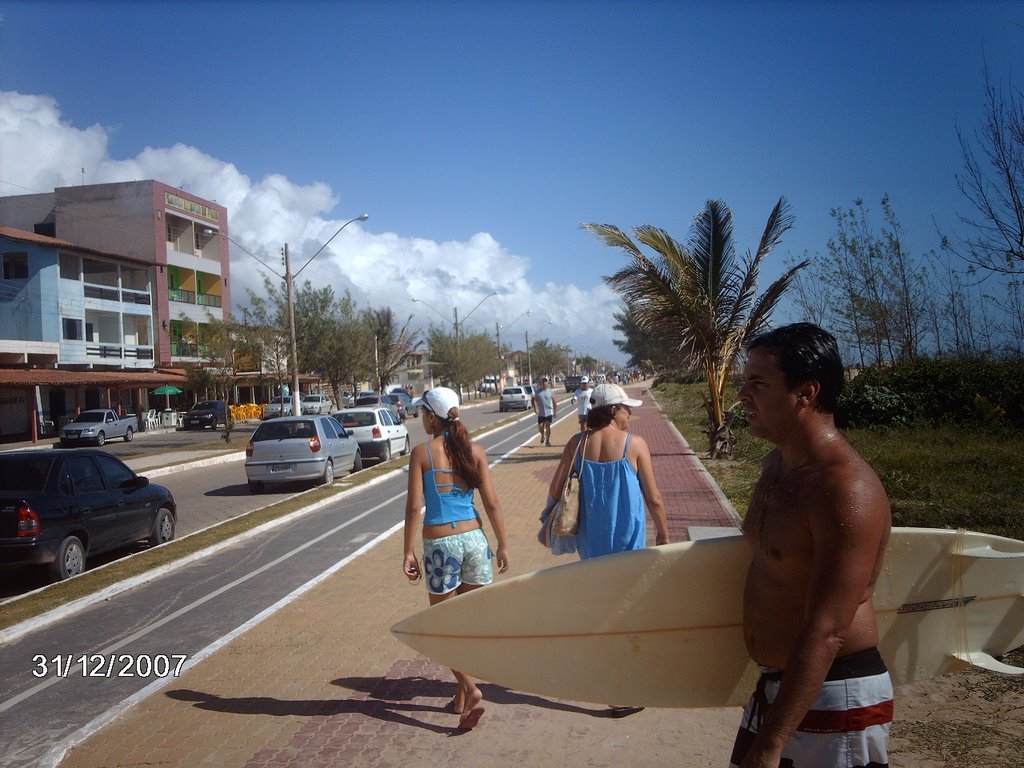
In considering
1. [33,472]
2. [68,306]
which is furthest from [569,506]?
[68,306]

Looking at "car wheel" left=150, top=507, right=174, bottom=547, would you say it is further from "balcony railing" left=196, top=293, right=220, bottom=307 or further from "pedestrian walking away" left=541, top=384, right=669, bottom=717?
"balcony railing" left=196, top=293, right=220, bottom=307

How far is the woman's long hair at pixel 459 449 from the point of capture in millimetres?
4738

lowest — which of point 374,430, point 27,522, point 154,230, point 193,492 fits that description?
point 193,492

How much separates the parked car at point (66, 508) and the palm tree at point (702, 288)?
1030cm

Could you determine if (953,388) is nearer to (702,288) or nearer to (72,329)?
(702,288)

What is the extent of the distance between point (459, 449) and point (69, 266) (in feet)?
149

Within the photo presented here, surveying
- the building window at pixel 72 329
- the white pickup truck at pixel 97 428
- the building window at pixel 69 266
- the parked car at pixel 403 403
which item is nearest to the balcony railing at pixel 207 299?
the building window at pixel 69 266

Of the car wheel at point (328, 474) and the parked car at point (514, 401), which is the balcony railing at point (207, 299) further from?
the car wheel at point (328, 474)

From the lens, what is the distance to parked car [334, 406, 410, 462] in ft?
70.6

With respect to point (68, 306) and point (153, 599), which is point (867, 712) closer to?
point (153, 599)

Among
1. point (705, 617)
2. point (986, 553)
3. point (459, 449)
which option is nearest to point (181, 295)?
point (459, 449)

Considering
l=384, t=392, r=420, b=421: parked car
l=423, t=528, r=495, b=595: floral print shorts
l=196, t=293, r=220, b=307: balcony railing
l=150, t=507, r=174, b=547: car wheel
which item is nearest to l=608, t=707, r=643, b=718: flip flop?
l=423, t=528, r=495, b=595: floral print shorts

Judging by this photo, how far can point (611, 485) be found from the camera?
4.65 m

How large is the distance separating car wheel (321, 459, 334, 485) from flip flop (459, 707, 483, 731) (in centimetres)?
1252
